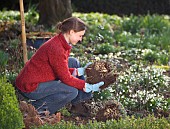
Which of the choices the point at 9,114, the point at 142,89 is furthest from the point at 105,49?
the point at 9,114

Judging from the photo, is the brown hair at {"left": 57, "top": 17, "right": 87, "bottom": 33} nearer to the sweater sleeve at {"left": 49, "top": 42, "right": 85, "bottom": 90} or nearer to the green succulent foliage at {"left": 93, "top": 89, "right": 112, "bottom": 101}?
the sweater sleeve at {"left": 49, "top": 42, "right": 85, "bottom": 90}

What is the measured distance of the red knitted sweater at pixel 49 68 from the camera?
17.0 feet

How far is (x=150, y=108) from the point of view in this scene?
5918 mm

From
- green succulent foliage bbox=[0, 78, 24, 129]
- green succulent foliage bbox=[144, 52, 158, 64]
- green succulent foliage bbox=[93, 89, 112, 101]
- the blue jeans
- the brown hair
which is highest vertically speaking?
the brown hair

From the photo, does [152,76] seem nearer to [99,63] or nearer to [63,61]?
[99,63]

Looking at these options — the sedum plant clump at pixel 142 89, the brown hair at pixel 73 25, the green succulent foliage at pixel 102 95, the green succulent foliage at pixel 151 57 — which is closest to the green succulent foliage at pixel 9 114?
the brown hair at pixel 73 25

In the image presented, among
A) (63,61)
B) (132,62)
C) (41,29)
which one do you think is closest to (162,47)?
(132,62)

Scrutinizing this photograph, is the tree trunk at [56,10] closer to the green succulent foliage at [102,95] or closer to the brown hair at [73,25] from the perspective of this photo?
the green succulent foliage at [102,95]

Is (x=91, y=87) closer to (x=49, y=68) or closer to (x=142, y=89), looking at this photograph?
(x=49, y=68)

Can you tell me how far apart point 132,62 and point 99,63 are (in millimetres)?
2284

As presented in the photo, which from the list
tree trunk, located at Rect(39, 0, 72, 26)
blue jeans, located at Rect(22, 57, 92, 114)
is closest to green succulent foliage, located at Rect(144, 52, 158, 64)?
tree trunk, located at Rect(39, 0, 72, 26)

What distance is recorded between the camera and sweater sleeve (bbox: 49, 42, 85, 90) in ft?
17.0

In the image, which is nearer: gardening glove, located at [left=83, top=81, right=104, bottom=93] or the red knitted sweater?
the red knitted sweater

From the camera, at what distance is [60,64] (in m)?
5.17
